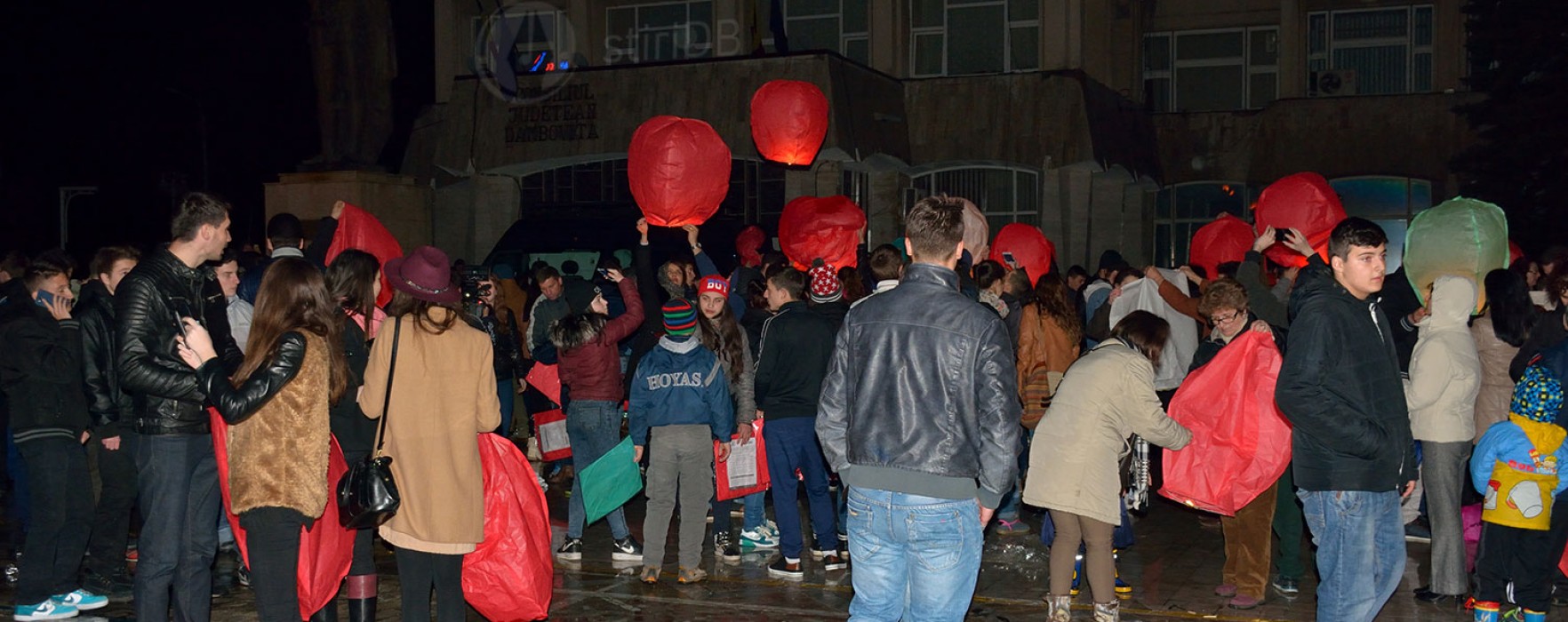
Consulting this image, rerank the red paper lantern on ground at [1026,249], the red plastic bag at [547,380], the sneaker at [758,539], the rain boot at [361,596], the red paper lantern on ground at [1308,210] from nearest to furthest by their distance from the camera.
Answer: the rain boot at [361,596] < the sneaker at [758,539] < the red paper lantern on ground at [1308,210] < the red plastic bag at [547,380] < the red paper lantern on ground at [1026,249]

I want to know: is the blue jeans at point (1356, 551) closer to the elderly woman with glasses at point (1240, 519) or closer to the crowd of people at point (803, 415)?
the crowd of people at point (803, 415)

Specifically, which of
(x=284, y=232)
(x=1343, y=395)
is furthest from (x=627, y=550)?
(x=1343, y=395)

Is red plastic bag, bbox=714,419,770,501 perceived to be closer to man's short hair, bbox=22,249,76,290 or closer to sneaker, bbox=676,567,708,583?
sneaker, bbox=676,567,708,583

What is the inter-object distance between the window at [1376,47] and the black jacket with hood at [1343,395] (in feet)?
73.7

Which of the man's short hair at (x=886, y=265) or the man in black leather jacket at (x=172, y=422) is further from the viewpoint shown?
the man's short hair at (x=886, y=265)

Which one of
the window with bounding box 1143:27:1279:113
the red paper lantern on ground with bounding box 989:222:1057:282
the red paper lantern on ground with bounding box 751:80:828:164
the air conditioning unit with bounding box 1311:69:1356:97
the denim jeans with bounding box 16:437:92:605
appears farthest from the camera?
the window with bounding box 1143:27:1279:113

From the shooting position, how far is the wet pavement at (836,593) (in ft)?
25.0

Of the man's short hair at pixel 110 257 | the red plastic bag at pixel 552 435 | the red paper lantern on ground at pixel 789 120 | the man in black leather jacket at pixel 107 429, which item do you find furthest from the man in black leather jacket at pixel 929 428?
the red paper lantern on ground at pixel 789 120

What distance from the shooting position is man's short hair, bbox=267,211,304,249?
8.24 m

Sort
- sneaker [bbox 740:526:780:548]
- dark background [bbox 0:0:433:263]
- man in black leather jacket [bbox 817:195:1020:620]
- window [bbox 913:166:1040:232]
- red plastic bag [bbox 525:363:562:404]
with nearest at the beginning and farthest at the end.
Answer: man in black leather jacket [bbox 817:195:1020:620] → sneaker [bbox 740:526:780:548] → red plastic bag [bbox 525:363:562:404] → window [bbox 913:166:1040:232] → dark background [bbox 0:0:433:263]

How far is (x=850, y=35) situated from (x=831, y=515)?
19490 millimetres

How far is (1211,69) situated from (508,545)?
2384 cm

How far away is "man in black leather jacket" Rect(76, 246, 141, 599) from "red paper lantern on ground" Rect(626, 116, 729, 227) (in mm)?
3758

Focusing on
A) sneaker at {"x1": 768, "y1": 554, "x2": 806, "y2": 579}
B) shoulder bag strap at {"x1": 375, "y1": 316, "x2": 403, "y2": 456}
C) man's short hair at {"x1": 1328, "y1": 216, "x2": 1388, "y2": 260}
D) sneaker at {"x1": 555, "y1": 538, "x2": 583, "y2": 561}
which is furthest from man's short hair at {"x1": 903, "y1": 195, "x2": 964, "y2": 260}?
sneaker at {"x1": 555, "y1": 538, "x2": 583, "y2": 561}
